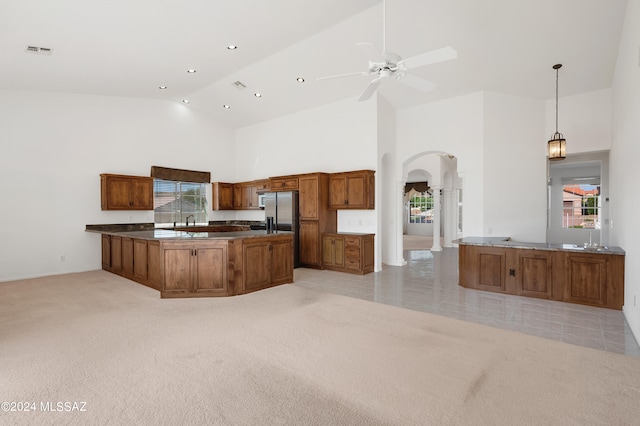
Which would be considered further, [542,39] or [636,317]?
[542,39]

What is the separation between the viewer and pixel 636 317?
3.38 meters

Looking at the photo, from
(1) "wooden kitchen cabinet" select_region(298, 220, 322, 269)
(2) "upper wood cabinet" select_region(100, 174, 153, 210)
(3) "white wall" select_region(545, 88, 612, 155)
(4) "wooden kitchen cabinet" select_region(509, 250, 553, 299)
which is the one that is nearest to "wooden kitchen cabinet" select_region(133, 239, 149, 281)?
(2) "upper wood cabinet" select_region(100, 174, 153, 210)

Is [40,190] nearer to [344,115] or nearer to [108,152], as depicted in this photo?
[108,152]

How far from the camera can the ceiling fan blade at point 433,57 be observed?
125 inches

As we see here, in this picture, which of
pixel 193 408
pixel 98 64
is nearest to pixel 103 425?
pixel 193 408

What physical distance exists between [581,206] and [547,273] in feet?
21.6

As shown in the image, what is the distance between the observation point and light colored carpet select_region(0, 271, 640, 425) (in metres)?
2.12

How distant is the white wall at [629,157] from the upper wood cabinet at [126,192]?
855cm

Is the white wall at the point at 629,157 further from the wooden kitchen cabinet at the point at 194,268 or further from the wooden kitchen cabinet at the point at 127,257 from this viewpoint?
the wooden kitchen cabinet at the point at 127,257

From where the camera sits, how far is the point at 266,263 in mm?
5477

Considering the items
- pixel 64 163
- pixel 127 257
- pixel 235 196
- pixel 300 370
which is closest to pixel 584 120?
pixel 300 370

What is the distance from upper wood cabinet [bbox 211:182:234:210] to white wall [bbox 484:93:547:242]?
6703 millimetres

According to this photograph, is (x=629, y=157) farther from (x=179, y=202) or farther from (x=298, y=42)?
(x=179, y=202)

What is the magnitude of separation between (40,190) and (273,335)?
623 centimetres
